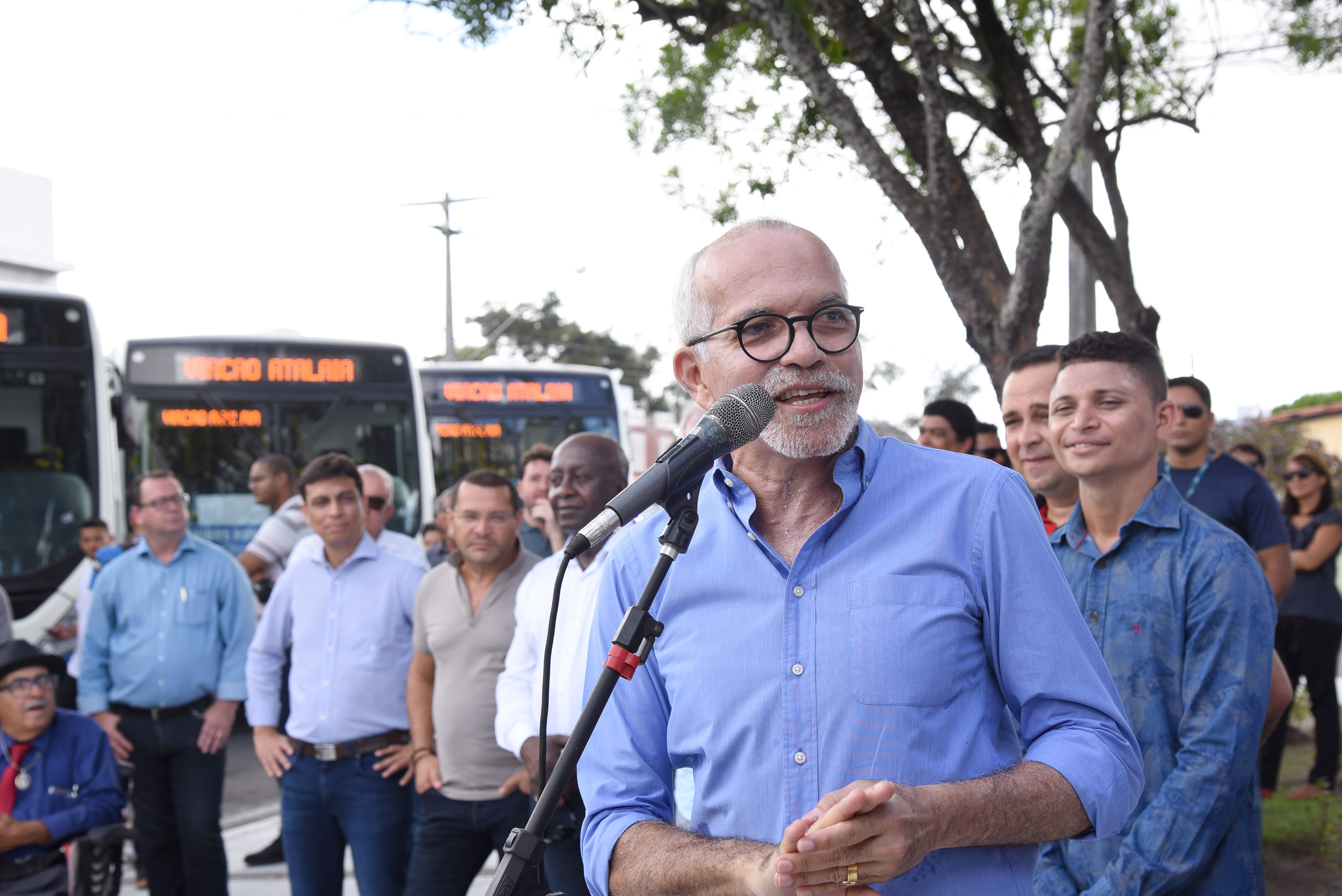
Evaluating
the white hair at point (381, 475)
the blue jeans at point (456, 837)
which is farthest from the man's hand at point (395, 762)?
the white hair at point (381, 475)

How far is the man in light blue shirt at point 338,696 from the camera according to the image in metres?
4.72

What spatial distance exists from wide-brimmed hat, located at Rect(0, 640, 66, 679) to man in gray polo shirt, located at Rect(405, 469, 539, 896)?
5.38 feet

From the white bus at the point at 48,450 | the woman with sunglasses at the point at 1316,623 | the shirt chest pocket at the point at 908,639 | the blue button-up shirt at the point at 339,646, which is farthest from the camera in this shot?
the white bus at the point at 48,450

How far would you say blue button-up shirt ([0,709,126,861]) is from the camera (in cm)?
470

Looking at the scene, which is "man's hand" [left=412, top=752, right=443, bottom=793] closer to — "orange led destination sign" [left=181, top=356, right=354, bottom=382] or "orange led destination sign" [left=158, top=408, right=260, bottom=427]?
"orange led destination sign" [left=158, top=408, right=260, bottom=427]

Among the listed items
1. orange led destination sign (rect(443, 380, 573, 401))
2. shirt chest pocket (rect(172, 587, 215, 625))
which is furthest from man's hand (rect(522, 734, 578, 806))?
orange led destination sign (rect(443, 380, 573, 401))

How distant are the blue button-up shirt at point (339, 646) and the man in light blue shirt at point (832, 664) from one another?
9.95 feet

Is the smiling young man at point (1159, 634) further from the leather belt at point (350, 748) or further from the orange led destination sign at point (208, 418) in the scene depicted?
the orange led destination sign at point (208, 418)

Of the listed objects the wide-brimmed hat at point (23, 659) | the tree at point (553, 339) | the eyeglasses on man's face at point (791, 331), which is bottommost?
the wide-brimmed hat at point (23, 659)

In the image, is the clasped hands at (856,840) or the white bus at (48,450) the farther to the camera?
the white bus at (48,450)

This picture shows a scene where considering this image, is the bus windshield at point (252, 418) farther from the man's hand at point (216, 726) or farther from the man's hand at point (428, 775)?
the man's hand at point (428, 775)

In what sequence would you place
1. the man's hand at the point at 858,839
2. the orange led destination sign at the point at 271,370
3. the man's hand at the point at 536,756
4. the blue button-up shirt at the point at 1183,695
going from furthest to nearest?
the orange led destination sign at the point at 271,370 < the man's hand at the point at 536,756 < the blue button-up shirt at the point at 1183,695 < the man's hand at the point at 858,839

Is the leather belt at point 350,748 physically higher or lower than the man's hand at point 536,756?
lower

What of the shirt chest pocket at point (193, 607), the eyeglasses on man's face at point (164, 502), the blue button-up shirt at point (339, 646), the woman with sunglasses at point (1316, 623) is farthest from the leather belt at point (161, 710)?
the woman with sunglasses at point (1316, 623)
